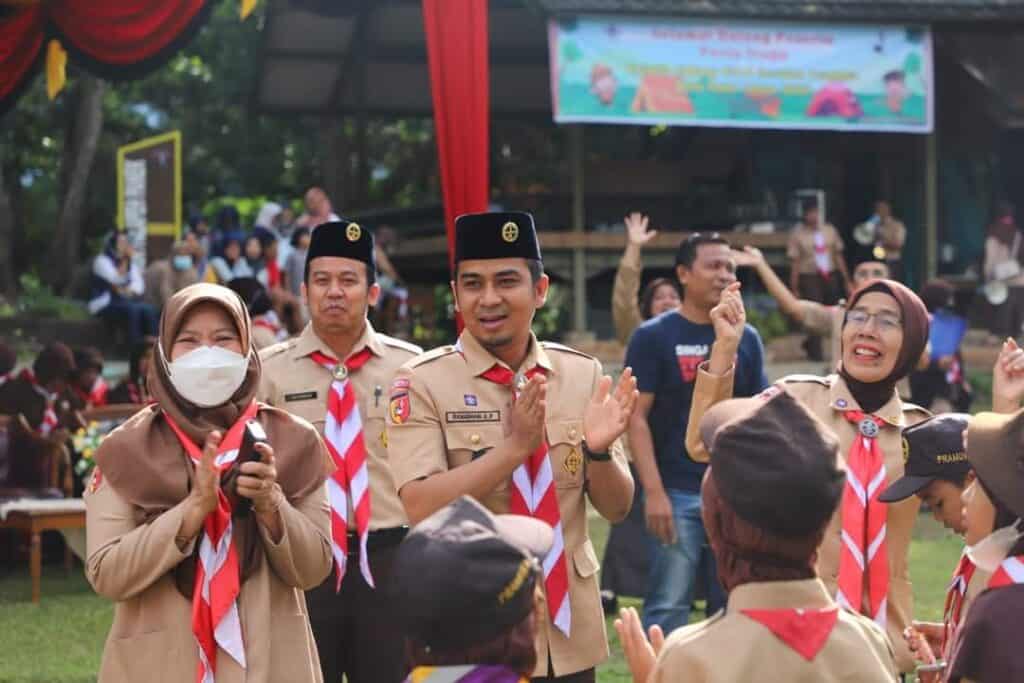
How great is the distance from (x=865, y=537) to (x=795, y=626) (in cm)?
191

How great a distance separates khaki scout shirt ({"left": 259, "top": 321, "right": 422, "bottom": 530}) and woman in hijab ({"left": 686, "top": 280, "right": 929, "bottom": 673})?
1.18 m

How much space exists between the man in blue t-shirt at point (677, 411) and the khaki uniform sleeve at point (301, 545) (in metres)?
3.04

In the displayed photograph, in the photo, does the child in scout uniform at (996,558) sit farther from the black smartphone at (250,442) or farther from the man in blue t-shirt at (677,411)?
the man in blue t-shirt at (677,411)

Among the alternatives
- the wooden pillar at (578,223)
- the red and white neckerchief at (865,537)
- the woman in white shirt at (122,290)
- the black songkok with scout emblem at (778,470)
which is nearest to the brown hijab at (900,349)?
the red and white neckerchief at (865,537)

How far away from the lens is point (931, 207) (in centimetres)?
1962

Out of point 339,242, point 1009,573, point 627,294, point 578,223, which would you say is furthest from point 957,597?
point 578,223

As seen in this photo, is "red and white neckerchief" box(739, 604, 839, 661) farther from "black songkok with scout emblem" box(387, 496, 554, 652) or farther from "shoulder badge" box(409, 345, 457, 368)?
"shoulder badge" box(409, 345, 457, 368)

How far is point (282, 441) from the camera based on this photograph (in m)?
4.42

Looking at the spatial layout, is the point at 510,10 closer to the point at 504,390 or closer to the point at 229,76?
the point at 229,76

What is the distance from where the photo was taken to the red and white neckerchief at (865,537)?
4949 millimetres

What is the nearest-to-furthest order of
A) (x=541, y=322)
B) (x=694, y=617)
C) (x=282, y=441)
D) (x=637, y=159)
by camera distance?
(x=282, y=441) < (x=694, y=617) < (x=541, y=322) < (x=637, y=159)

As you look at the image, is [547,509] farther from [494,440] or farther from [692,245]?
[692,245]

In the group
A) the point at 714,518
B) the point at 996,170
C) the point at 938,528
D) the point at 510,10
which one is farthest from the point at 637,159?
the point at 714,518

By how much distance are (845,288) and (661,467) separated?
39.1ft
